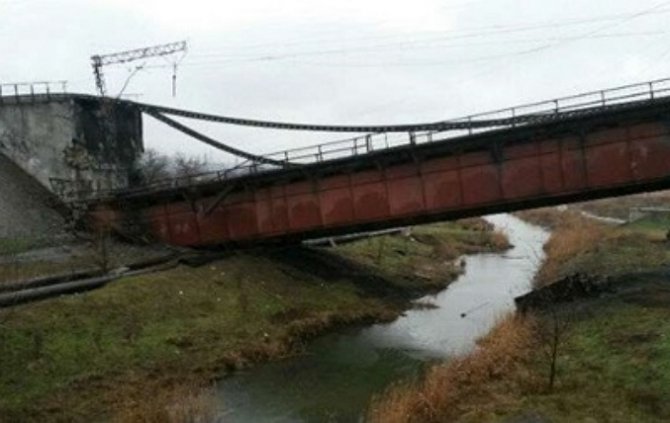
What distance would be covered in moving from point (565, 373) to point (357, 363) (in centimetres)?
908

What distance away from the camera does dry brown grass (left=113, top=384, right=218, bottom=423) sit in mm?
16848

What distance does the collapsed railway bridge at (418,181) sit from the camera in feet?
96.9

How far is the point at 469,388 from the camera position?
1750 centimetres

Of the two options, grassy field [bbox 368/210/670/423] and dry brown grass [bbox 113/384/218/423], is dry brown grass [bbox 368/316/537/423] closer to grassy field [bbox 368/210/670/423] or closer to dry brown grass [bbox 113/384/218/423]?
grassy field [bbox 368/210/670/423]

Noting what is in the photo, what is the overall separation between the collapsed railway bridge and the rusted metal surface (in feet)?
0.14

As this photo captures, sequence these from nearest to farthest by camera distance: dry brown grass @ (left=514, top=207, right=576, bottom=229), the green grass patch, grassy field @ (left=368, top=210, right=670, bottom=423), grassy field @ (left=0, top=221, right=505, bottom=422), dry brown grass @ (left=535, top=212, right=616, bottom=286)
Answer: the green grass patch < grassy field @ (left=368, top=210, right=670, bottom=423) < grassy field @ (left=0, top=221, right=505, bottom=422) < dry brown grass @ (left=535, top=212, right=616, bottom=286) < dry brown grass @ (left=514, top=207, right=576, bottom=229)

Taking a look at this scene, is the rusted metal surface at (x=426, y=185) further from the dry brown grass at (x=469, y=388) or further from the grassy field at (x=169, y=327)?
the dry brown grass at (x=469, y=388)

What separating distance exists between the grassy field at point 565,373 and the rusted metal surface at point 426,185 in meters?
5.26

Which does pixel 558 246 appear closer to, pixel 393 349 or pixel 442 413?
pixel 393 349

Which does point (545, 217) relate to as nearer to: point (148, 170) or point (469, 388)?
point (148, 170)

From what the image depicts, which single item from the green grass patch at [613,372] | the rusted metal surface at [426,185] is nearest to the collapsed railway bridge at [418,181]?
the rusted metal surface at [426,185]

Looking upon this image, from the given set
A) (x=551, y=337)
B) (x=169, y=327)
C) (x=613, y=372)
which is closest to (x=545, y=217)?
(x=169, y=327)

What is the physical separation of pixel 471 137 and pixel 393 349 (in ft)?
33.2

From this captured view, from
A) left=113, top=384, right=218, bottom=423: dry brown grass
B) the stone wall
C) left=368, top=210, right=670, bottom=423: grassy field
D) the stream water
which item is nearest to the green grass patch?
left=368, top=210, right=670, bottom=423: grassy field
